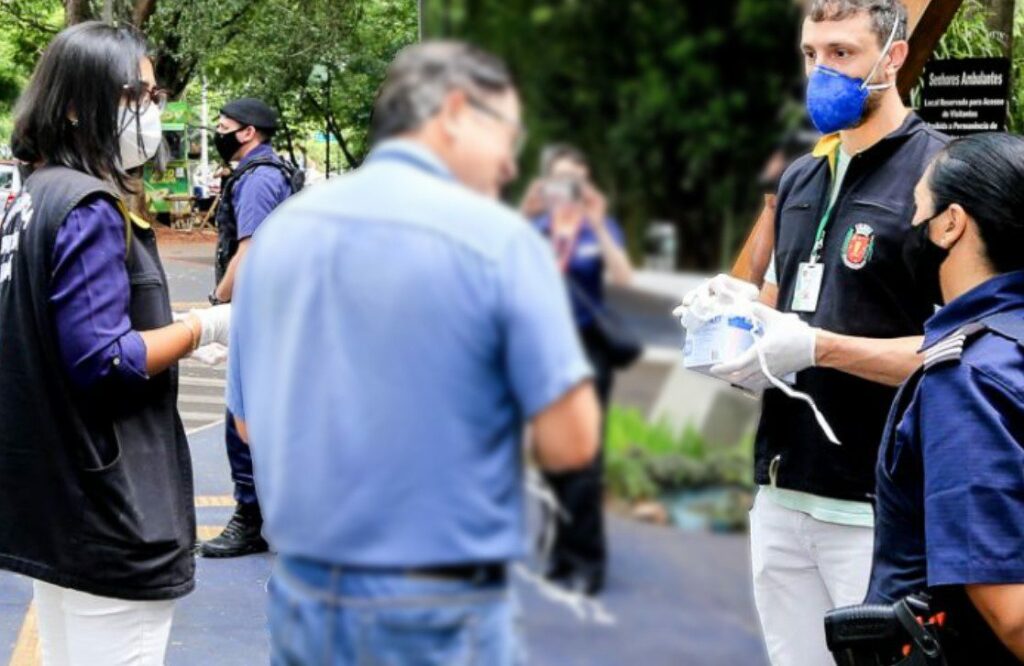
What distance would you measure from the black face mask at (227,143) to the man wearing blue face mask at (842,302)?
10.4 ft

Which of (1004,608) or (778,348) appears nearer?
(1004,608)

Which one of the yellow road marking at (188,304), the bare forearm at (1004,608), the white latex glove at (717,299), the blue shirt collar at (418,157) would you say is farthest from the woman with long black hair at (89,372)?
the yellow road marking at (188,304)

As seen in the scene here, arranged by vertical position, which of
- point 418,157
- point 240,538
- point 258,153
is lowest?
point 240,538

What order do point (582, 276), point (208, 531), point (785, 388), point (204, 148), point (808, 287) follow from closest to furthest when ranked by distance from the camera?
point (582, 276)
point (785, 388)
point (808, 287)
point (204, 148)
point (208, 531)

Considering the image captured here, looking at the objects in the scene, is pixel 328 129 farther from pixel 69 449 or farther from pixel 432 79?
pixel 432 79

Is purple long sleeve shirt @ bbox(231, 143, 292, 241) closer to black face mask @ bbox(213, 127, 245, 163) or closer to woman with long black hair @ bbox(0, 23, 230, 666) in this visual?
black face mask @ bbox(213, 127, 245, 163)

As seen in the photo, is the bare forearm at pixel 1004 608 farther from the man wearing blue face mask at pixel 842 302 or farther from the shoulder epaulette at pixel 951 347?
the man wearing blue face mask at pixel 842 302

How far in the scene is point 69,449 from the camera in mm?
2701

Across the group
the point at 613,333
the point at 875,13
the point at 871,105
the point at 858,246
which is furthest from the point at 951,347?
the point at 613,333

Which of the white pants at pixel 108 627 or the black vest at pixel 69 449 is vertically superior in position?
the black vest at pixel 69 449

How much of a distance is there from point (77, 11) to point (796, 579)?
3706 millimetres

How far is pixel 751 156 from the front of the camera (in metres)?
1.57

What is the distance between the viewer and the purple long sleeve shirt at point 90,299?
2611mm

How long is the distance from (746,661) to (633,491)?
309 mm
